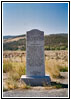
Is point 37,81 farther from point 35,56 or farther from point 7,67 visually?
point 7,67

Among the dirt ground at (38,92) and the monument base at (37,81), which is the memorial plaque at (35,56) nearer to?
the monument base at (37,81)

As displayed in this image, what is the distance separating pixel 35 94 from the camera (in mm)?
7121

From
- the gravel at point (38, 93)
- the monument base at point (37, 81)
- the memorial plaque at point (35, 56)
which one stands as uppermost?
the memorial plaque at point (35, 56)

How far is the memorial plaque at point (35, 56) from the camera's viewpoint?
9.16 m

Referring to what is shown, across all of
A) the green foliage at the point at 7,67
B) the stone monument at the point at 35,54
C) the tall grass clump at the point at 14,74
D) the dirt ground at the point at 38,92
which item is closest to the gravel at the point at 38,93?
the dirt ground at the point at 38,92

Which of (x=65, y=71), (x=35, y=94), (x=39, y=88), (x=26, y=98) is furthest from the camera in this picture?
(x=65, y=71)

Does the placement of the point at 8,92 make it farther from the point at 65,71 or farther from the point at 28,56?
the point at 65,71

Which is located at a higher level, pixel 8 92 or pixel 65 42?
pixel 65 42

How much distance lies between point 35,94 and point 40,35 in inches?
122

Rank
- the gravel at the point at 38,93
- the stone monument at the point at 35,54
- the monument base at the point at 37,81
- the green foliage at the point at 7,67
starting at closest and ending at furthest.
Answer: the gravel at the point at 38,93 < the monument base at the point at 37,81 < the stone monument at the point at 35,54 < the green foliage at the point at 7,67

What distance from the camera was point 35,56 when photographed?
917 centimetres

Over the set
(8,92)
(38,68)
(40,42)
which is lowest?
(8,92)

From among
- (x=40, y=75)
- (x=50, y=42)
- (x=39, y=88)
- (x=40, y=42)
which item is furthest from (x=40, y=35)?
(x=50, y=42)

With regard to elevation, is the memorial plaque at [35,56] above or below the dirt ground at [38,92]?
above
